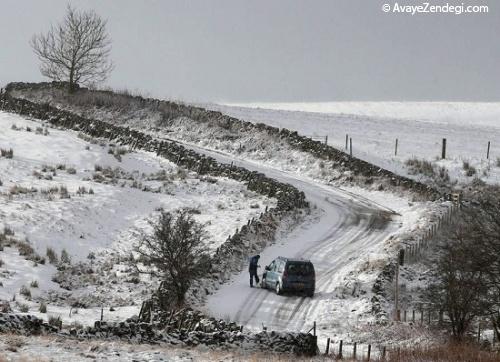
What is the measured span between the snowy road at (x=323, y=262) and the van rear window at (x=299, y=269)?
1.06 metres

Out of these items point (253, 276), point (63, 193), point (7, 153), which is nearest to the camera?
point (253, 276)

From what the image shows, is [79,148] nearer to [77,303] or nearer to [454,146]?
[77,303]

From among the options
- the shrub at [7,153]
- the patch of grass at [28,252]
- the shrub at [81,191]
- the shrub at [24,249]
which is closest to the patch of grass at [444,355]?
the patch of grass at [28,252]

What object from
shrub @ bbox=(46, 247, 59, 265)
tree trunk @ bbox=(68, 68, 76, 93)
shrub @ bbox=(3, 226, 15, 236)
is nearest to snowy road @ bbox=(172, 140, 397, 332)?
shrub @ bbox=(46, 247, 59, 265)

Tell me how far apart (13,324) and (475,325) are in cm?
1852

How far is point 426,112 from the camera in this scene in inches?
4316

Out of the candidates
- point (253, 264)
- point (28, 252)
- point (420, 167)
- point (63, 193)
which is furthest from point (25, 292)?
point (420, 167)

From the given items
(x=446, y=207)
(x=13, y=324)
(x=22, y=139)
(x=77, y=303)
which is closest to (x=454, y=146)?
(x=446, y=207)

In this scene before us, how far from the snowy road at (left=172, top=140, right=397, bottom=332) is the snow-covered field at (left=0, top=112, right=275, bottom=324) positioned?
3.12 m

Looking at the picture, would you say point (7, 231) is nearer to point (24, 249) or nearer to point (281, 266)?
point (24, 249)

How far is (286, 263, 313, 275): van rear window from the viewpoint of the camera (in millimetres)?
30370

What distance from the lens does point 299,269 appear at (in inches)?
1199

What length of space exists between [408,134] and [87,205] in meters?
47.2

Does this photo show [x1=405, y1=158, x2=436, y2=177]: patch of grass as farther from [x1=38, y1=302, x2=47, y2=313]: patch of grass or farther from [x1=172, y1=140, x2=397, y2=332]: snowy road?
[x1=38, y1=302, x2=47, y2=313]: patch of grass
